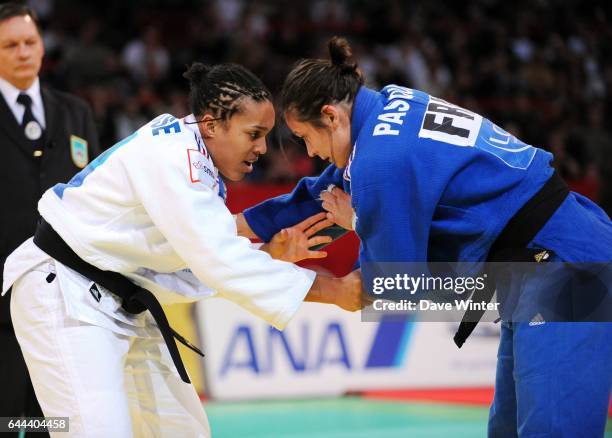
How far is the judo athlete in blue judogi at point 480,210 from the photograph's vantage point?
280 centimetres

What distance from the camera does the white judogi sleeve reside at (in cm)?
296

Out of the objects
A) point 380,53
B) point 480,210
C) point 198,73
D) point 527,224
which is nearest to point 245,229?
point 198,73

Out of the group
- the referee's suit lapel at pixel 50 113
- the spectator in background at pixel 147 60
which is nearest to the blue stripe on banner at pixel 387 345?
the referee's suit lapel at pixel 50 113

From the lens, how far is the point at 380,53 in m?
12.3

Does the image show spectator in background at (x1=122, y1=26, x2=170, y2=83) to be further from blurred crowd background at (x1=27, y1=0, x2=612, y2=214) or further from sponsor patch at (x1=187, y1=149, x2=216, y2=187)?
sponsor patch at (x1=187, y1=149, x2=216, y2=187)

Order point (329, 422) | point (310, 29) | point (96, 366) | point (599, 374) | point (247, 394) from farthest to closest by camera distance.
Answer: point (310, 29) → point (247, 394) → point (329, 422) → point (96, 366) → point (599, 374)

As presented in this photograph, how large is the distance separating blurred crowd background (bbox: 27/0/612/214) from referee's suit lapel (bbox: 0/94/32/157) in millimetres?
4497

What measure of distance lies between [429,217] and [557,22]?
36.1ft

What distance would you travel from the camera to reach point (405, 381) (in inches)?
262

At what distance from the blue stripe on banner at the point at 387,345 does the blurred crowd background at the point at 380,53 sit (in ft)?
10.1

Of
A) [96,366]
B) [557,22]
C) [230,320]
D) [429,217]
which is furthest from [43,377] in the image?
[557,22]

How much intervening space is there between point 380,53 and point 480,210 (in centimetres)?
972

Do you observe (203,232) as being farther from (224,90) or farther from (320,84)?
(320,84)

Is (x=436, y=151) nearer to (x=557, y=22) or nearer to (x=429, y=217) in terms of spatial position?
(x=429, y=217)
